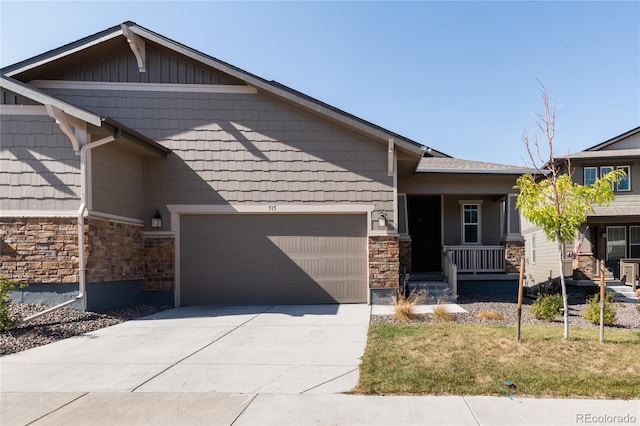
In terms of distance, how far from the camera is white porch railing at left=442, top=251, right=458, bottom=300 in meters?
10.4

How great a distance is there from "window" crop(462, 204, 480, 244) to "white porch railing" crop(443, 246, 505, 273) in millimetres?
1014

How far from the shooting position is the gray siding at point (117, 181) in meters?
8.49

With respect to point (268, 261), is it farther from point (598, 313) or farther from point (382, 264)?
point (598, 313)

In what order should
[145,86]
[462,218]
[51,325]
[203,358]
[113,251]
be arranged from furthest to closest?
[462,218] → [145,86] → [113,251] → [51,325] → [203,358]

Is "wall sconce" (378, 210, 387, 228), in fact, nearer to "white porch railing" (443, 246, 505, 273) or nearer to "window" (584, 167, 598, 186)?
"white porch railing" (443, 246, 505, 273)

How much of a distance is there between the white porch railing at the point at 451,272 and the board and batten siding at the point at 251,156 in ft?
7.82

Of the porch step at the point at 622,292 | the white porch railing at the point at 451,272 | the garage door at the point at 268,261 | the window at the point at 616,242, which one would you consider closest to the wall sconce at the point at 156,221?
the garage door at the point at 268,261

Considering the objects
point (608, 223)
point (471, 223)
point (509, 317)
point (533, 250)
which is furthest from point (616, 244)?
point (509, 317)

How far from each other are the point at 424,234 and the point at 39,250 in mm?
10898

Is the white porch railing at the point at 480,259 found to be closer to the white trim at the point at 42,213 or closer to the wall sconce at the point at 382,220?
the wall sconce at the point at 382,220

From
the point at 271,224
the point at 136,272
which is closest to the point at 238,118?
the point at 271,224

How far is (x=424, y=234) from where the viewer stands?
13.5 metres

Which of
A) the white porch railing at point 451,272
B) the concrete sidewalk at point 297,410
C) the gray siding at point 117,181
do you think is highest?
the gray siding at point 117,181

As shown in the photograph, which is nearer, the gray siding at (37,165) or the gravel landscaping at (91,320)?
the gravel landscaping at (91,320)
